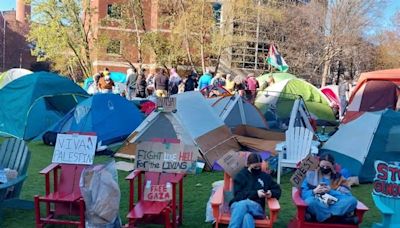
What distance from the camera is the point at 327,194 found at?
4523 mm

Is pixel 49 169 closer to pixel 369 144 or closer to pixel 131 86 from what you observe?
pixel 369 144

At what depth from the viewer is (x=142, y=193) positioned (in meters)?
5.09

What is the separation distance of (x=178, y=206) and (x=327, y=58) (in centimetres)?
3062

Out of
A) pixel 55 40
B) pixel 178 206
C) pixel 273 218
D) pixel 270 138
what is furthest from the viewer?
pixel 55 40

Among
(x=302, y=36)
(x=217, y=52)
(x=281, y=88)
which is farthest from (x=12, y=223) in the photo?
(x=302, y=36)

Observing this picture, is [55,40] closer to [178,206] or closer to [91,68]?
[91,68]

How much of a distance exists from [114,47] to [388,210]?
29.6 m

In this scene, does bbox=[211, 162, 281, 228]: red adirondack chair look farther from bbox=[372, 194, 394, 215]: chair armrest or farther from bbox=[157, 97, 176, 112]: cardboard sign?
bbox=[157, 97, 176, 112]: cardboard sign

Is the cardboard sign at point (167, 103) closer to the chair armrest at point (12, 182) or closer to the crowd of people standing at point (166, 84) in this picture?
the chair armrest at point (12, 182)

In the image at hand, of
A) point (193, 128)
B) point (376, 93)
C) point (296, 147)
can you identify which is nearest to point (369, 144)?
point (296, 147)

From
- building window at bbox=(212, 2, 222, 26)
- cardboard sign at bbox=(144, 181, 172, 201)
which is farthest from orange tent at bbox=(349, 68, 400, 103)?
building window at bbox=(212, 2, 222, 26)

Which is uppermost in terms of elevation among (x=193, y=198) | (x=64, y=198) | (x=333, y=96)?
(x=64, y=198)

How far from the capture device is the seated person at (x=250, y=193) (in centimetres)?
430

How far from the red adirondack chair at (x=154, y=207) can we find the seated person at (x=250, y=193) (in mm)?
645
